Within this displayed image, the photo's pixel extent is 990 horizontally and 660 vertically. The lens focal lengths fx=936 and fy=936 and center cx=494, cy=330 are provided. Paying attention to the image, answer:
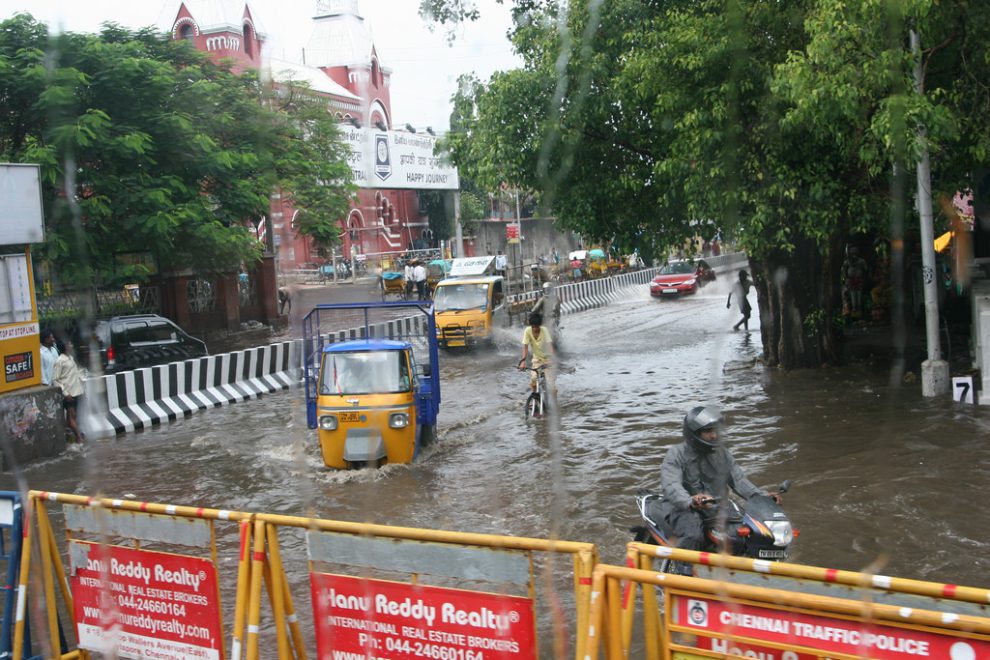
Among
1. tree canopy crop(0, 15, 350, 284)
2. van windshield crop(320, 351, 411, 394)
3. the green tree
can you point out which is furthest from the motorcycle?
the green tree

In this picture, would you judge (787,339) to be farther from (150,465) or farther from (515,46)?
(150,465)

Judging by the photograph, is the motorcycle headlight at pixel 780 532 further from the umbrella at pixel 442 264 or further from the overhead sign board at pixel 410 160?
the umbrella at pixel 442 264

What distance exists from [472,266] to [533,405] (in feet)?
46.1

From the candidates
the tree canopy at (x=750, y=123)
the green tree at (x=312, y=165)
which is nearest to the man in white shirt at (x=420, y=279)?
the green tree at (x=312, y=165)

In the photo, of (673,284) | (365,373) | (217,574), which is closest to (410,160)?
(365,373)

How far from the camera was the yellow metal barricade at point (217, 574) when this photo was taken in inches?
156

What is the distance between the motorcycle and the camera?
5402 millimetres

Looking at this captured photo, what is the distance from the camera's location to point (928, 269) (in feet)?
40.9

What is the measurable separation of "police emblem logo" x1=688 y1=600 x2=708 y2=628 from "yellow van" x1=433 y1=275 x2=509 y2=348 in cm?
1861

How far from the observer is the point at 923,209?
12039 millimetres

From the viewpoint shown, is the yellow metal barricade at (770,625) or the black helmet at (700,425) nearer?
the yellow metal barricade at (770,625)

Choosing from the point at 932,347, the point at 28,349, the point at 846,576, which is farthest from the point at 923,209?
the point at 28,349

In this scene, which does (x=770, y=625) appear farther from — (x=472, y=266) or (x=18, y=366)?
(x=472, y=266)

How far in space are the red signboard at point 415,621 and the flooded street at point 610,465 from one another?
99 centimetres
